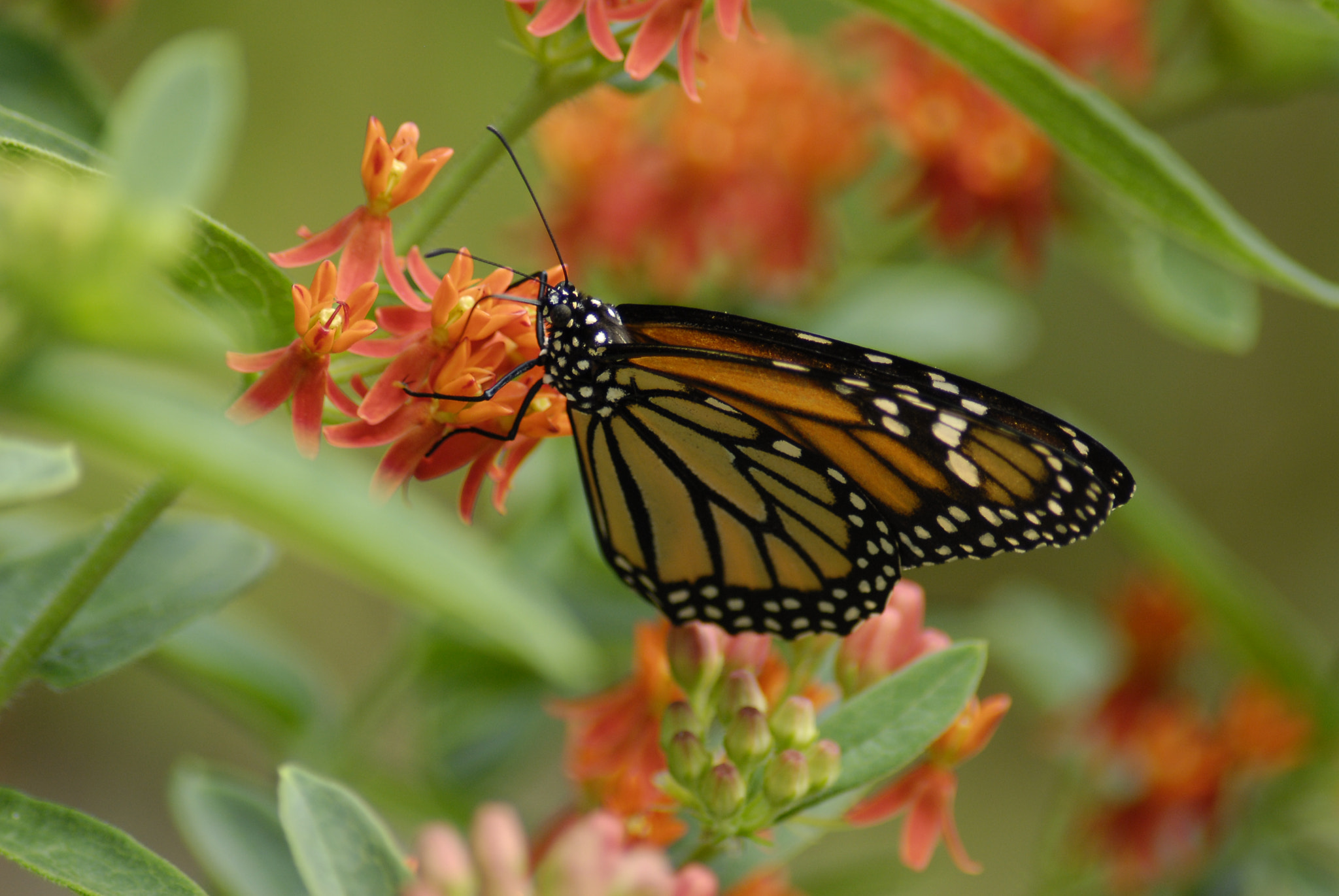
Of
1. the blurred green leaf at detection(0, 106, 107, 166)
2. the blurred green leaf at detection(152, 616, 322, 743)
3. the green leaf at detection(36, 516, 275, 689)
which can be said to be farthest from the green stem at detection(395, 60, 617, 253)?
the blurred green leaf at detection(152, 616, 322, 743)

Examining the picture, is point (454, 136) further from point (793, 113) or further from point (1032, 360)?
point (1032, 360)

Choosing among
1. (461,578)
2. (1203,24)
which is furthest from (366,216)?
(1203,24)

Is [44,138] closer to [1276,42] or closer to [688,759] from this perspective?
[688,759]

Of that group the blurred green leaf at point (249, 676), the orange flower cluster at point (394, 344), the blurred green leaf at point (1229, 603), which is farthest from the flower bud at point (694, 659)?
the blurred green leaf at point (1229, 603)

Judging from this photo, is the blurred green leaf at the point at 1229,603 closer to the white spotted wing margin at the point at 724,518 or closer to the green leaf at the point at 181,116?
the white spotted wing margin at the point at 724,518

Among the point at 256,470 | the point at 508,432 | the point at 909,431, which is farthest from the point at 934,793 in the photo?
the point at 256,470

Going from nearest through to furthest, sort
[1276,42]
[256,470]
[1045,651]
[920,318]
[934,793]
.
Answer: [256,470]
[934,793]
[1276,42]
[920,318]
[1045,651]

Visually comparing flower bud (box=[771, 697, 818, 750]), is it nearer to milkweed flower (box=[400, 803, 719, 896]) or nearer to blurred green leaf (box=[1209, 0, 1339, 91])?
milkweed flower (box=[400, 803, 719, 896])

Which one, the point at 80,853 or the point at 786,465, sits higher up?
the point at 786,465

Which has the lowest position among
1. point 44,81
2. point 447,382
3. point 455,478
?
point 447,382
